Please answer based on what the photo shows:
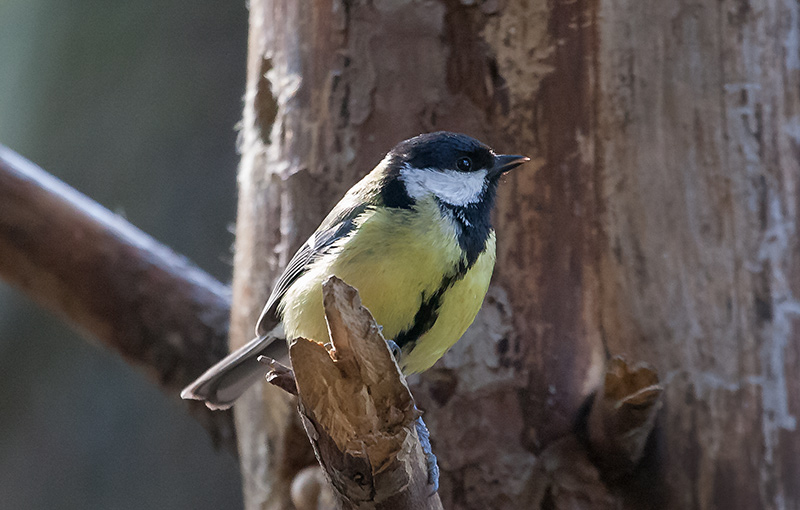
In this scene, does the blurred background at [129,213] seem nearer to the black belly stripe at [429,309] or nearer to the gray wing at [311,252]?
the gray wing at [311,252]

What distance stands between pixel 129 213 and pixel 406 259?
322 centimetres

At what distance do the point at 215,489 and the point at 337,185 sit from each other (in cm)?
263

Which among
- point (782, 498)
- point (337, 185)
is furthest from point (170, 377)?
point (782, 498)

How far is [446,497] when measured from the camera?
5.10ft

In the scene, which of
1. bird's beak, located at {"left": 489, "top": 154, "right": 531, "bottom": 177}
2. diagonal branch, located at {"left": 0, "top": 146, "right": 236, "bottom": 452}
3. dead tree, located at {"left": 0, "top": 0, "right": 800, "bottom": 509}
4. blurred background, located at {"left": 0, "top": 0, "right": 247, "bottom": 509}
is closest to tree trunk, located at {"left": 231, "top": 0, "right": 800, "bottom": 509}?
dead tree, located at {"left": 0, "top": 0, "right": 800, "bottom": 509}

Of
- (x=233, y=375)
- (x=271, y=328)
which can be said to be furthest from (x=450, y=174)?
(x=233, y=375)

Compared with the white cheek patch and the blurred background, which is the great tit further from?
the blurred background

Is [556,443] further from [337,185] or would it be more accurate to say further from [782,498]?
[337,185]

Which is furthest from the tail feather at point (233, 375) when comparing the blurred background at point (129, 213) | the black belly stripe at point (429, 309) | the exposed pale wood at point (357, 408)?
the blurred background at point (129, 213)

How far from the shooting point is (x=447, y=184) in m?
1.41

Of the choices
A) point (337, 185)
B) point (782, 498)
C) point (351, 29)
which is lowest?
point (782, 498)

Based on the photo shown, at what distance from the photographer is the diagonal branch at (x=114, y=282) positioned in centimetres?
213

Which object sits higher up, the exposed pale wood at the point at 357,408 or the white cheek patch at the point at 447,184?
the white cheek patch at the point at 447,184

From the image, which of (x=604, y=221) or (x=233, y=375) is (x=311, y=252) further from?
(x=604, y=221)
